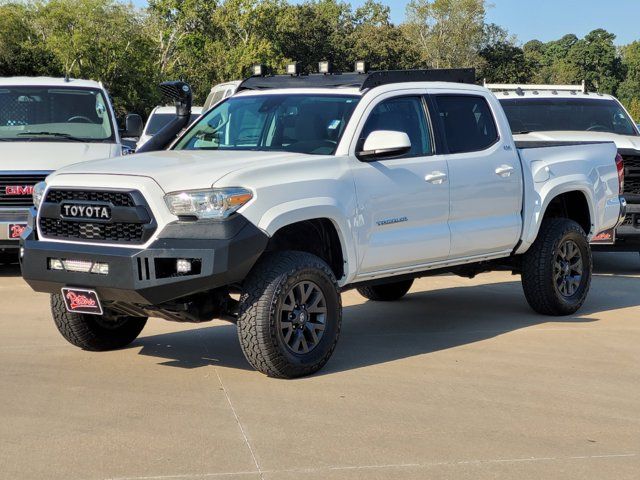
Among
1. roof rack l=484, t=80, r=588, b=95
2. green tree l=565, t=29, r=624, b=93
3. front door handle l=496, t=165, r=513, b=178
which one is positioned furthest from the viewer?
green tree l=565, t=29, r=624, b=93

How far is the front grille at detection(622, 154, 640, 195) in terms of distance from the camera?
12289mm

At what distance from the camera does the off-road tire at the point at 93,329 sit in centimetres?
746

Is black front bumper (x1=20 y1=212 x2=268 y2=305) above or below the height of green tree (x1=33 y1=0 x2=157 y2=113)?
below

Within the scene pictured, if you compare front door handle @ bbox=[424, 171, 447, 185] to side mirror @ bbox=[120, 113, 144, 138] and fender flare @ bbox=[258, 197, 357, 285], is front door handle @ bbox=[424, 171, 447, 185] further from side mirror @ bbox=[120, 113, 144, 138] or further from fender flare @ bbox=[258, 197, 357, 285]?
side mirror @ bbox=[120, 113, 144, 138]

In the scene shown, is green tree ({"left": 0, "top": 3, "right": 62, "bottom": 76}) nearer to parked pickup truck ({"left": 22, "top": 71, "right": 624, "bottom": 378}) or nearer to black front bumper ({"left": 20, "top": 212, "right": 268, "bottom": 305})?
parked pickup truck ({"left": 22, "top": 71, "right": 624, "bottom": 378})

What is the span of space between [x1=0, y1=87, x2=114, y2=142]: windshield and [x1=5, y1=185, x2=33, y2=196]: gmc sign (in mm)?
1170

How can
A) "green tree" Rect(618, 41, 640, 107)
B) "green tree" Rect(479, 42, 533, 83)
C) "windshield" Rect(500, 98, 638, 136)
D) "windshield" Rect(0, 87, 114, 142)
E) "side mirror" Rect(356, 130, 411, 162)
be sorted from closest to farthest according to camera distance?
"side mirror" Rect(356, 130, 411, 162) < "windshield" Rect(0, 87, 114, 142) < "windshield" Rect(500, 98, 638, 136) < "green tree" Rect(479, 42, 533, 83) < "green tree" Rect(618, 41, 640, 107)

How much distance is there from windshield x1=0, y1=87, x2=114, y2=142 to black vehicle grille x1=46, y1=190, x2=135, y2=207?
5.62 meters

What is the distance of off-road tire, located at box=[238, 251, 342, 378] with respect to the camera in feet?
21.5

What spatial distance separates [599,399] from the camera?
651 centimetres

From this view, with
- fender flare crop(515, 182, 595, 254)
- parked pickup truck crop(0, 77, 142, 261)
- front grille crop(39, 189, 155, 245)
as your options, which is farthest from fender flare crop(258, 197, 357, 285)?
parked pickup truck crop(0, 77, 142, 261)

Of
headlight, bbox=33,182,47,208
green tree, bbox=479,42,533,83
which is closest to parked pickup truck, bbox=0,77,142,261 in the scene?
headlight, bbox=33,182,47,208

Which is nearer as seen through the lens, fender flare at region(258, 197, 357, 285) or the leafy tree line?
fender flare at region(258, 197, 357, 285)

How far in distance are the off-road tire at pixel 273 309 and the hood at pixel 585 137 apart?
6.03 metres
